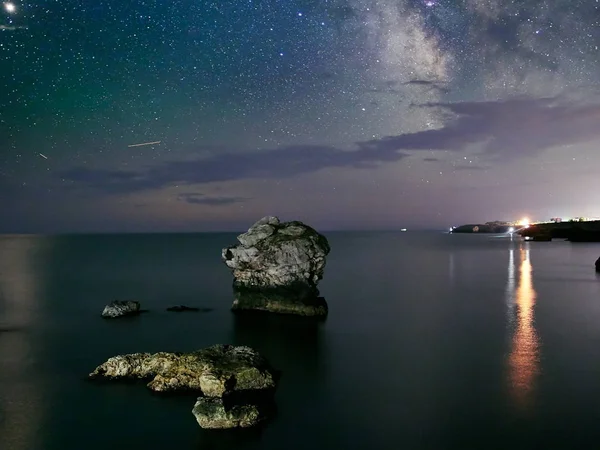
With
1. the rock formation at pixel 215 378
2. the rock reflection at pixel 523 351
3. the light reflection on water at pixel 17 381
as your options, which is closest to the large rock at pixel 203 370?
the rock formation at pixel 215 378

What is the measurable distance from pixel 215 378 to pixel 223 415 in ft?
7.16

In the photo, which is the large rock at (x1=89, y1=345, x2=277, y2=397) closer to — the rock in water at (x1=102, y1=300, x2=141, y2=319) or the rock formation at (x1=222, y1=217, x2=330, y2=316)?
the rock formation at (x1=222, y1=217, x2=330, y2=316)

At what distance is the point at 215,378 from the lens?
1841 centimetres

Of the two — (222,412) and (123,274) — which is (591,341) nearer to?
(222,412)

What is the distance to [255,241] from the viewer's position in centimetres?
3919

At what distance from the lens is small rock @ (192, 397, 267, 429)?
644 inches

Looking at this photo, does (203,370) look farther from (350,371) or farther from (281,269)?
(281,269)

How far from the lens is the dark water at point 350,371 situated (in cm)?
1694

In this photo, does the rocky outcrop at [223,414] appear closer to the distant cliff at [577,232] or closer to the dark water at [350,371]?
the dark water at [350,371]

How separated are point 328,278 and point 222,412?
2107 inches


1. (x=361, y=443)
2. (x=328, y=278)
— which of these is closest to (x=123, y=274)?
(x=328, y=278)

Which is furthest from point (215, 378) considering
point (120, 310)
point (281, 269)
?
point (120, 310)

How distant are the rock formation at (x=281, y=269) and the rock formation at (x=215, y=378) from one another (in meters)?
15.2

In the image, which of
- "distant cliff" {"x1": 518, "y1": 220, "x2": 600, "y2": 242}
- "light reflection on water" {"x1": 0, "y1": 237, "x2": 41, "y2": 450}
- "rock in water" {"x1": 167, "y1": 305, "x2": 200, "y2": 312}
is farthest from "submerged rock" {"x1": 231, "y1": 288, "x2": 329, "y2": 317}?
"distant cliff" {"x1": 518, "y1": 220, "x2": 600, "y2": 242}
